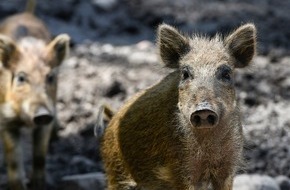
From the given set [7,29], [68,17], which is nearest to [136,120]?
→ [7,29]

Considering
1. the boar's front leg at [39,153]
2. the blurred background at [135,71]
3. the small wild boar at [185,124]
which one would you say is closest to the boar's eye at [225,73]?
the small wild boar at [185,124]

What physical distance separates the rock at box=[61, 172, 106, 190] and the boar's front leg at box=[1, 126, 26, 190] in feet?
1.40

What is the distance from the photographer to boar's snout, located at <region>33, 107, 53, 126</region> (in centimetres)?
662

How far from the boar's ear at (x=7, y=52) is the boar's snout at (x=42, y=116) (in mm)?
725

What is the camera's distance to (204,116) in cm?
446

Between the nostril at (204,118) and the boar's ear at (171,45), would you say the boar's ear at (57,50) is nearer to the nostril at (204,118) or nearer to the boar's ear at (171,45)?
the boar's ear at (171,45)

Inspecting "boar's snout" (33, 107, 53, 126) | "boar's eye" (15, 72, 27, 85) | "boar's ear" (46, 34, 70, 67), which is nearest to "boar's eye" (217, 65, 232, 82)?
"boar's snout" (33, 107, 53, 126)

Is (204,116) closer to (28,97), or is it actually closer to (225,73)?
(225,73)

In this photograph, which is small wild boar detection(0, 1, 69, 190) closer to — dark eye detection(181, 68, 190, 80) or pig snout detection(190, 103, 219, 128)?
dark eye detection(181, 68, 190, 80)

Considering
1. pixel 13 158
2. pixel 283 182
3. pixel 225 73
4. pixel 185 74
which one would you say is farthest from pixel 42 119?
pixel 225 73

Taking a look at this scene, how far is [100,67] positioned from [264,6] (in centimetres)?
189

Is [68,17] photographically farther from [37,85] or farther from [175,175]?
[175,175]

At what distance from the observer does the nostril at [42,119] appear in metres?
6.62

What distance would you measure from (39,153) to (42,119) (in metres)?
0.52
